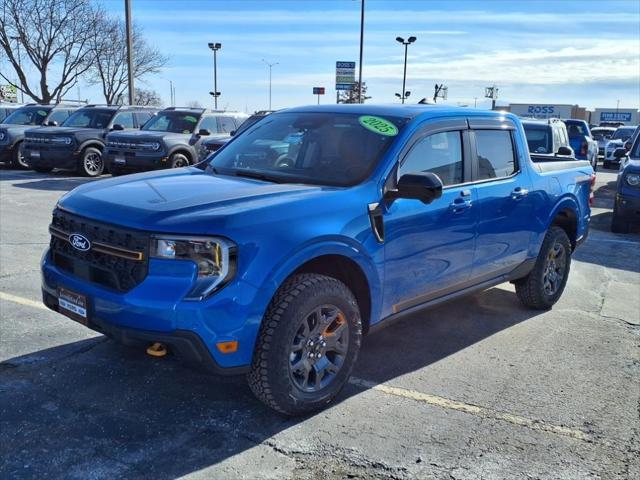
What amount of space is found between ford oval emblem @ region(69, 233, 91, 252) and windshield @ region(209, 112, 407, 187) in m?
1.27

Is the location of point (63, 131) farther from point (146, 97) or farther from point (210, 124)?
point (146, 97)

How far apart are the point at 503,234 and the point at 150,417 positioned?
10.0ft

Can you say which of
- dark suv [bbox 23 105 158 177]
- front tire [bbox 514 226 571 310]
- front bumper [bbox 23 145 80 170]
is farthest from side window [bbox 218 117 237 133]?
front tire [bbox 514 226 571 310]

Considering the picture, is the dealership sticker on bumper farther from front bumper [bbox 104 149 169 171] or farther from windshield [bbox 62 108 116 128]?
windshield [bbox 62 108 116 128]

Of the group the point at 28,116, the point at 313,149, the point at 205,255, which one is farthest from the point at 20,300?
the point at 28,116

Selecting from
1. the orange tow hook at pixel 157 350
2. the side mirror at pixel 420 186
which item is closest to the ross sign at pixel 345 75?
the side mirror at pixel 420 186

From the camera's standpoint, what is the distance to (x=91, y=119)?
16078 millimetres

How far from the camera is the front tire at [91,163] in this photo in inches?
602

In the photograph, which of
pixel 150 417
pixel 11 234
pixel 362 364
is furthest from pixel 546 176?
pixel 11 234

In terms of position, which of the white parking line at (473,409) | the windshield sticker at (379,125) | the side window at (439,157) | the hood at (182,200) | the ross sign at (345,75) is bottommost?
the white parking line at (473,409)

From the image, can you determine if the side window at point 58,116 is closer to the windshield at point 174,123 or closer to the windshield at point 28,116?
the windshield at point 28,116

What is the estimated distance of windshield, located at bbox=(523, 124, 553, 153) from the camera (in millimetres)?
12227

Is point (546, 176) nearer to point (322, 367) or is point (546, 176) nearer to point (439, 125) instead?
point (439, 125)

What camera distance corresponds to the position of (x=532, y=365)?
463cm
